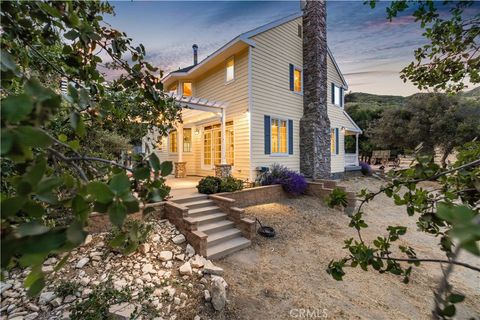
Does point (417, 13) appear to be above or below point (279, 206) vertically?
above

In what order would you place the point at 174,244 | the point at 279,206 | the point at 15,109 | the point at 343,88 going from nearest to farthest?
the point at 15,109 < the point at 174,244 < the point at 279,206 < the point at 343,88

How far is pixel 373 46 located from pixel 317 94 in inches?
100

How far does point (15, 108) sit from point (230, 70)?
29.8 ft

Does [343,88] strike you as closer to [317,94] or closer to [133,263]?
[317,94]

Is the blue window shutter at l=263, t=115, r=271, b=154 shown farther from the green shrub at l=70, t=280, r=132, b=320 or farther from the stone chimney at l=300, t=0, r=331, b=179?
the green shrub at l=70, t=280, r=132, b=320

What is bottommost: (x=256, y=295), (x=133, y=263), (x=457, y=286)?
(x=457, y=286)

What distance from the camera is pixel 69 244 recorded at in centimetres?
47

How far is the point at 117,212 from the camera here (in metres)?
0.53

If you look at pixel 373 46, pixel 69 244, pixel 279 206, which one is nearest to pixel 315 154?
pixel 279 206

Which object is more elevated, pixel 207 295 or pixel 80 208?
pixel 80 208

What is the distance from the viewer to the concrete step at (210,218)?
4816mm

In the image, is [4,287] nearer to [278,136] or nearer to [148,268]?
[148,268]
